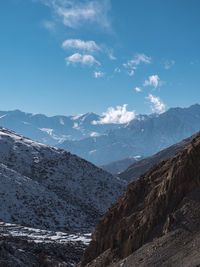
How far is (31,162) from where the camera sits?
61.4 meters

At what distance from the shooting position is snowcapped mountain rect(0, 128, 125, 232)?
41.7 m

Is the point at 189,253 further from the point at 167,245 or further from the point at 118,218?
the point at 118,218

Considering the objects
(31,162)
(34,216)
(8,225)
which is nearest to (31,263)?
(8,225)

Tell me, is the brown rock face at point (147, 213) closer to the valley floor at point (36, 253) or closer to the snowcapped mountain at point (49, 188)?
the valley floor at point (36, 253)

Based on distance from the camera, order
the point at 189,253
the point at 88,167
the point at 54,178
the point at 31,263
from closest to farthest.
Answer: the point at 189,253 < the point at 31,263 < the point at 54,178 < the point at 88,167

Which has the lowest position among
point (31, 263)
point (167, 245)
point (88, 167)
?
point (31, 263)

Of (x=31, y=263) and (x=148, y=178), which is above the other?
(x=148, y=178)

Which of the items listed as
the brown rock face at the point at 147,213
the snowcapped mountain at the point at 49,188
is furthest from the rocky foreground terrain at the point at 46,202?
the brown rock face at the point at 147,213

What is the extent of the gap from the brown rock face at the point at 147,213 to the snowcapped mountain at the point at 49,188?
84.4 feet

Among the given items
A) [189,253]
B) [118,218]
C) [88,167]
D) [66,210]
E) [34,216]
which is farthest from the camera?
[88,167]

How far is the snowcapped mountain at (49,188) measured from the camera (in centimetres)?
4166

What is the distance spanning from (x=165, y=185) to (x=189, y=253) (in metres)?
3.58

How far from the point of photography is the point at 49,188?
177 feet

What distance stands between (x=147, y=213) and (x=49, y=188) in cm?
4283
